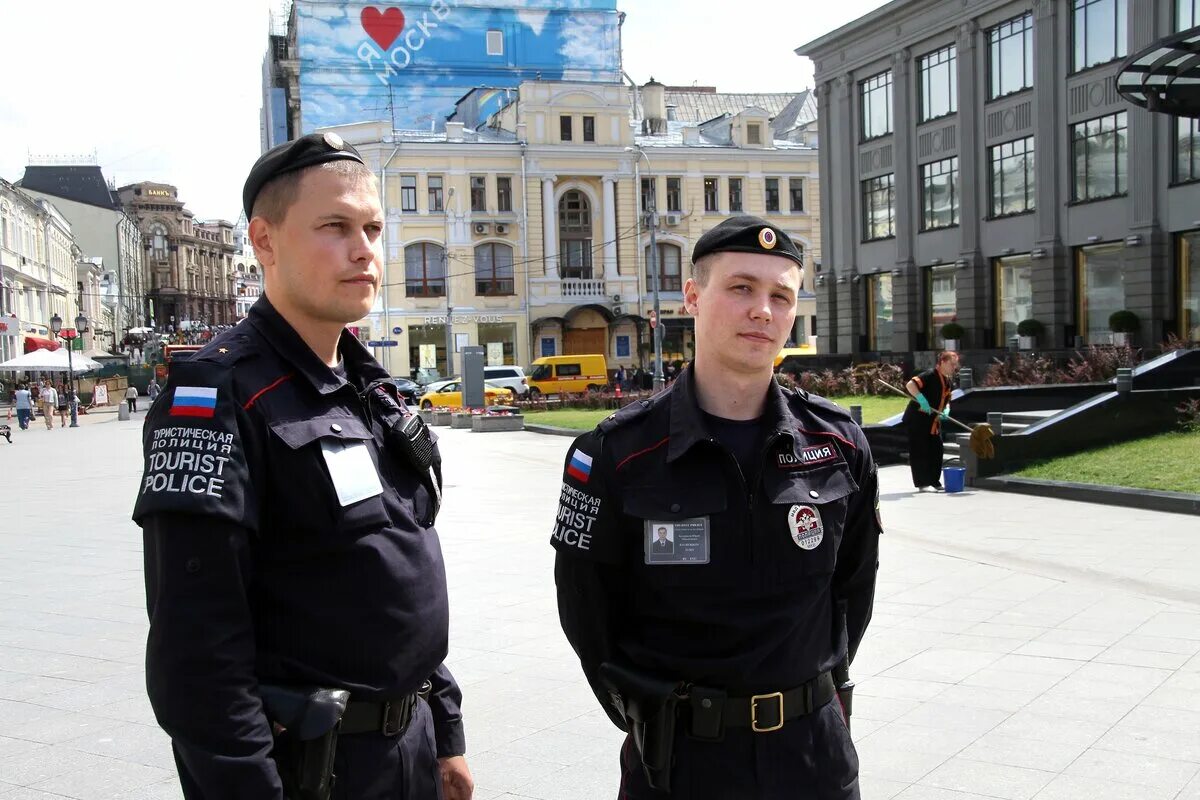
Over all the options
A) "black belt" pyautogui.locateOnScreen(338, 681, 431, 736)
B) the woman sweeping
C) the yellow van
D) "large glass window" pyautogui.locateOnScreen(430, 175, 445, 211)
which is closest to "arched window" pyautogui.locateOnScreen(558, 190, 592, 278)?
"large glass window" pyautogui.locateOnScreen(430, 175, 445, 211)

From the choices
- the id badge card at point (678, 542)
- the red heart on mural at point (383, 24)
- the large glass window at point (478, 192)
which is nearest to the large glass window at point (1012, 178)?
the large glass window at point (478, 192)

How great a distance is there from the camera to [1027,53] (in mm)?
32219

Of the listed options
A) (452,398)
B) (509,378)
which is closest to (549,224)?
(509,378)

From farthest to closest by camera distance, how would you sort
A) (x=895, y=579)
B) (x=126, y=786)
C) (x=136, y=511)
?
(x=895, y=579), (x=126, y=786), (x=136, y=511)

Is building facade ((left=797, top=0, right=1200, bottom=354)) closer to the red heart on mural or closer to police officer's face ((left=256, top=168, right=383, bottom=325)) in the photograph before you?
police officer's face ((left=256, top=168, right=383, bottom=325))

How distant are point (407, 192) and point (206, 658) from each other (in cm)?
5563

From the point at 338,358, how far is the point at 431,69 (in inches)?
2662

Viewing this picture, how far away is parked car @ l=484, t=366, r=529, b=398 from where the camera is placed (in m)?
44.6

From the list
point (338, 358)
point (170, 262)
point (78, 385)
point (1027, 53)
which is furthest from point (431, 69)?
point (170, 262)

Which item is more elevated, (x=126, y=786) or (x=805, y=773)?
(x=805, y=773)

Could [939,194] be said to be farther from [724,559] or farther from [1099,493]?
[724,559]

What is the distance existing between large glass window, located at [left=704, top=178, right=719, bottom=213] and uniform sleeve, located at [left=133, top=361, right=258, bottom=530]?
2333 inches

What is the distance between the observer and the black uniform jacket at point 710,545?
2.62 meters

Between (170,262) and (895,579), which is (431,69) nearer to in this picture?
(895,579)
